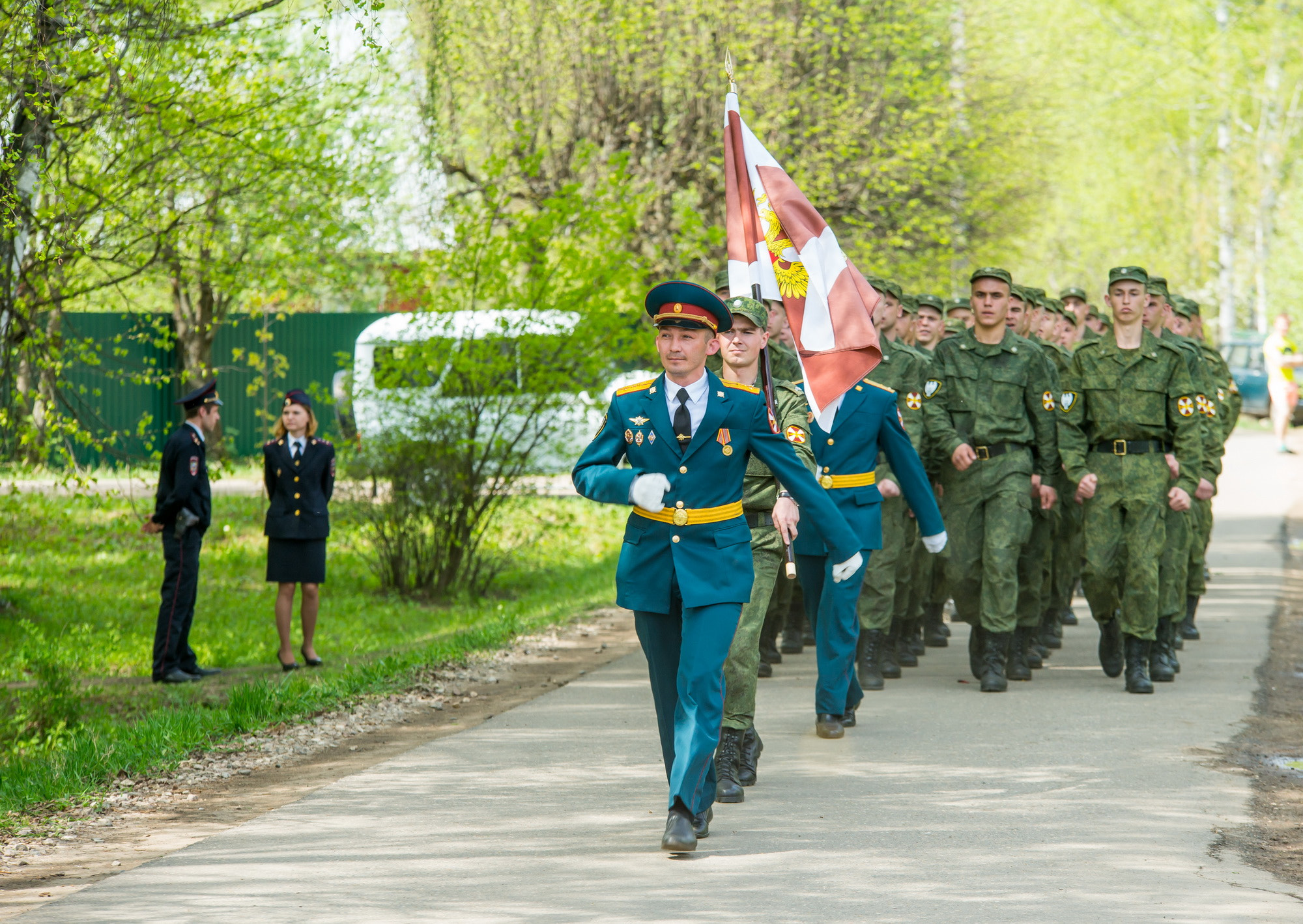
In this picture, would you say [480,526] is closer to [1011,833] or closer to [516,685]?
[516,685]

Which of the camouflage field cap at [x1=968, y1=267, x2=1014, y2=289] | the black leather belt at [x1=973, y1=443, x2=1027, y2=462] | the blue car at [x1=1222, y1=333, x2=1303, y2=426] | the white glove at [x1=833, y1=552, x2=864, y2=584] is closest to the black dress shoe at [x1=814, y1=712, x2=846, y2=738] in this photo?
the white glove at [x1=833, y1=552, x2=864, y2=584]

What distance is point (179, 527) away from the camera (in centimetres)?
1019

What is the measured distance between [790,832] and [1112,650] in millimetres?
4381

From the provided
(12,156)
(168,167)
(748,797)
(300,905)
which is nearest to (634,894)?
(300,905)

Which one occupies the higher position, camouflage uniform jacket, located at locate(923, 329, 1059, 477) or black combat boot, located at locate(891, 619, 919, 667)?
camouflage uniform jacket, located at locate(923, 329, 1059, 477)

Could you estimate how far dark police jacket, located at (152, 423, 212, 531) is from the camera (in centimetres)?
1022

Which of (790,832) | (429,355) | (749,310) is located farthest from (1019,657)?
(429,355)

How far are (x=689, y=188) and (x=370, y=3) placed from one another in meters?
12.6

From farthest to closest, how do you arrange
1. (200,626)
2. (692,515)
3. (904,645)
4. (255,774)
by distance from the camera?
(200,626) < (904,645) < (255,774) < (692,515)

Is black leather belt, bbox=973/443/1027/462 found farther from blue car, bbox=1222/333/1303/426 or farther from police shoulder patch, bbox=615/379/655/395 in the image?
blue car, bbox=1222/333/1303/426

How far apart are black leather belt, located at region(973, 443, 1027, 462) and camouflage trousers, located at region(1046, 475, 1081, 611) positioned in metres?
1.56

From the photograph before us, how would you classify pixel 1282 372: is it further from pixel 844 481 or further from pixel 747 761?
pixel 747 761

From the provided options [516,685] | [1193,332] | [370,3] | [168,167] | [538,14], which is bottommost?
[516,685]

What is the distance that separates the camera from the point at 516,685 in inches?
374
